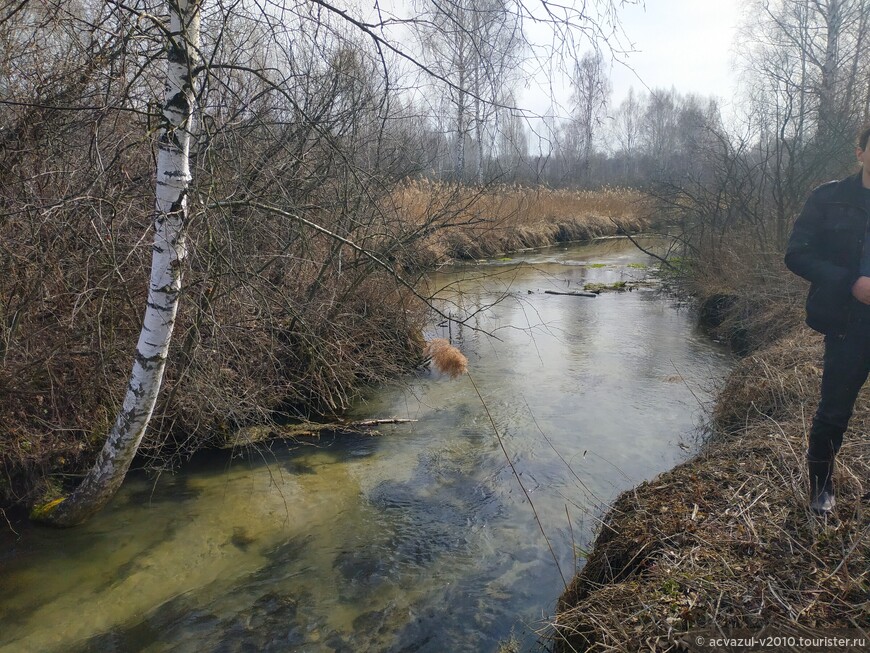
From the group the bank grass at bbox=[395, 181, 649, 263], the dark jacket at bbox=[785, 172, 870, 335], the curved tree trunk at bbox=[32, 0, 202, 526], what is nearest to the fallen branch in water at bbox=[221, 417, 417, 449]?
the curved tree trunk at bbox=[32, 0, 202, 526]

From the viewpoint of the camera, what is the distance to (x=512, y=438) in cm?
593

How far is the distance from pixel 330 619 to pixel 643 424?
3.94 metres

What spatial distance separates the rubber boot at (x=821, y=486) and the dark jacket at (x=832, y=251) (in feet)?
2.06

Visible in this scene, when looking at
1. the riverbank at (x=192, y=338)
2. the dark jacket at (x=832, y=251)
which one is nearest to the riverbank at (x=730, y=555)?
the dark jacket at (x=832, y=251)

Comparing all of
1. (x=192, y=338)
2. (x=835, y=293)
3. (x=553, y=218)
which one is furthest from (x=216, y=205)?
(x=553, y=218)

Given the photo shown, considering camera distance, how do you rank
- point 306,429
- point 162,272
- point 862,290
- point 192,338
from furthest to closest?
point 306,429 < point 192,338 < point 162,272 < point 862,290

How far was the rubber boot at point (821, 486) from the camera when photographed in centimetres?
279

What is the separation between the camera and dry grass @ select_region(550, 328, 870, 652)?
2.26 meters

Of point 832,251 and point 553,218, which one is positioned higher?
point 553,218

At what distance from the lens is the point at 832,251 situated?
277cm

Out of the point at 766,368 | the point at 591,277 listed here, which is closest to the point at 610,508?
the point at 766,368

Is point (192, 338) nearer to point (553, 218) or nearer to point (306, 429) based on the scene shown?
point (306, 429)

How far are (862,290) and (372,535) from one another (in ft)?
10.7

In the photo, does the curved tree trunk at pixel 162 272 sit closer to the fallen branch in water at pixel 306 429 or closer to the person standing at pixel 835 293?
the fallen branch in water at pixel 306 429
